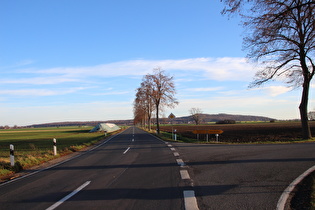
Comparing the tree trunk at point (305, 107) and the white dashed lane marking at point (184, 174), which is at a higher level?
the tree trunk at point (305, 107)

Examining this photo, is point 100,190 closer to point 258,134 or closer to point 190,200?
point 190,200

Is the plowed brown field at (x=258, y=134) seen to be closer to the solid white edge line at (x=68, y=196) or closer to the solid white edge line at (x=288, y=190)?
the solid white edge line at (x=288, y=190)

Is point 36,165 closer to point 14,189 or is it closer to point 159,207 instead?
point 14,189

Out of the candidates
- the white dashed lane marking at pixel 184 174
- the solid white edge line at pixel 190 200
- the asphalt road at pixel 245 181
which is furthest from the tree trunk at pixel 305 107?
the solid white edge line at pixel 190 200

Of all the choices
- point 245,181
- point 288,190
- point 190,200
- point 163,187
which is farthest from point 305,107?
point 190,200

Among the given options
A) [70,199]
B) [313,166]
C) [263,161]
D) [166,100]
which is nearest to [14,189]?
[70,199]

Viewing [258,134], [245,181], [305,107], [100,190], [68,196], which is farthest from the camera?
[258,134]

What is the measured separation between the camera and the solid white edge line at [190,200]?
4.69m

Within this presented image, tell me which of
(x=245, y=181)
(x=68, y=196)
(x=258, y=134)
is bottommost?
(x=258, y=134)

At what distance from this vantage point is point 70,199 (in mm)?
5516

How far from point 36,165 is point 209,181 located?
8.65 meters

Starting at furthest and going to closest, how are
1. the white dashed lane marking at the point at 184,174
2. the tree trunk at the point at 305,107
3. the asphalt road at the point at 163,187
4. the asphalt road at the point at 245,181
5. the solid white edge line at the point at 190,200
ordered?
the tree trunk at the point at 305,107, the white dashed lane marking at the point at 184,174, the asphalt road at the point at 163,187, the asphalt road at the point at 245,181, the solid white edge line at the point at 190,200

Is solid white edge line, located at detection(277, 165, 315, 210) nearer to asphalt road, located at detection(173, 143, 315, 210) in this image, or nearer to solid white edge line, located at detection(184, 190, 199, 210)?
asphalt road, located at detection(173, 143, 315, 210)

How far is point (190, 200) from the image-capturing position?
5.09 metres
